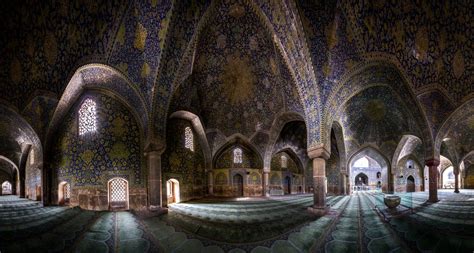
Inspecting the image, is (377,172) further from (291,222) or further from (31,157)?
(31,157)

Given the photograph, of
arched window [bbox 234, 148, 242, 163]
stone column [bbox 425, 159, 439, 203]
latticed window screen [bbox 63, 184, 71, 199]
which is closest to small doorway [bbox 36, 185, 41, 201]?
latticed window screen [bbox 63, 184, 71, 199]

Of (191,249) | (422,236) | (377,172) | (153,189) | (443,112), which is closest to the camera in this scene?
(191,249)

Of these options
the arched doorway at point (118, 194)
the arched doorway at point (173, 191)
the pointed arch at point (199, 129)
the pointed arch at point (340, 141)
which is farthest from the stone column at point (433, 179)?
the arched doorway at point (118, 194)

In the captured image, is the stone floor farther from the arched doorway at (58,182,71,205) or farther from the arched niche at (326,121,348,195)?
the arched niche at (326,121,348,195)

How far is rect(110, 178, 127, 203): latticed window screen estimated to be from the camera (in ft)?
37.1

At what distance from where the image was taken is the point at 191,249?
4281 mm

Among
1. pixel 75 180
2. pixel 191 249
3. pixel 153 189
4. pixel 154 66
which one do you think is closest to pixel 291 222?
pixel 191 249

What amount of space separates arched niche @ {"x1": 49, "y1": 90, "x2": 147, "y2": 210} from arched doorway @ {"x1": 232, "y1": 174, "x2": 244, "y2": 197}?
8.12 m

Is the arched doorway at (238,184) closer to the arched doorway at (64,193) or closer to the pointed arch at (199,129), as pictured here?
the pointed arch at (199,129)

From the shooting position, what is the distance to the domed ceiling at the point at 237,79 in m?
10.1

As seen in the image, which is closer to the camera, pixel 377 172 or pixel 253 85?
pixel 253 85

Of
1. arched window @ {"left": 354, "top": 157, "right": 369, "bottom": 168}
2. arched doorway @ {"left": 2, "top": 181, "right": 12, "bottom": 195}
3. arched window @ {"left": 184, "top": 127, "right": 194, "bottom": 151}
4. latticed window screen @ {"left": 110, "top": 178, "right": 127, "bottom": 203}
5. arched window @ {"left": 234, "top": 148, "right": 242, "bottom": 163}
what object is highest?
arched window @ {"left": 184, "top": 127, "right": 194, "bottom": 151}

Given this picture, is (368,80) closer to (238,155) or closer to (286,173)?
(238,155)

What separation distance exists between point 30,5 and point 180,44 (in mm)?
4335
